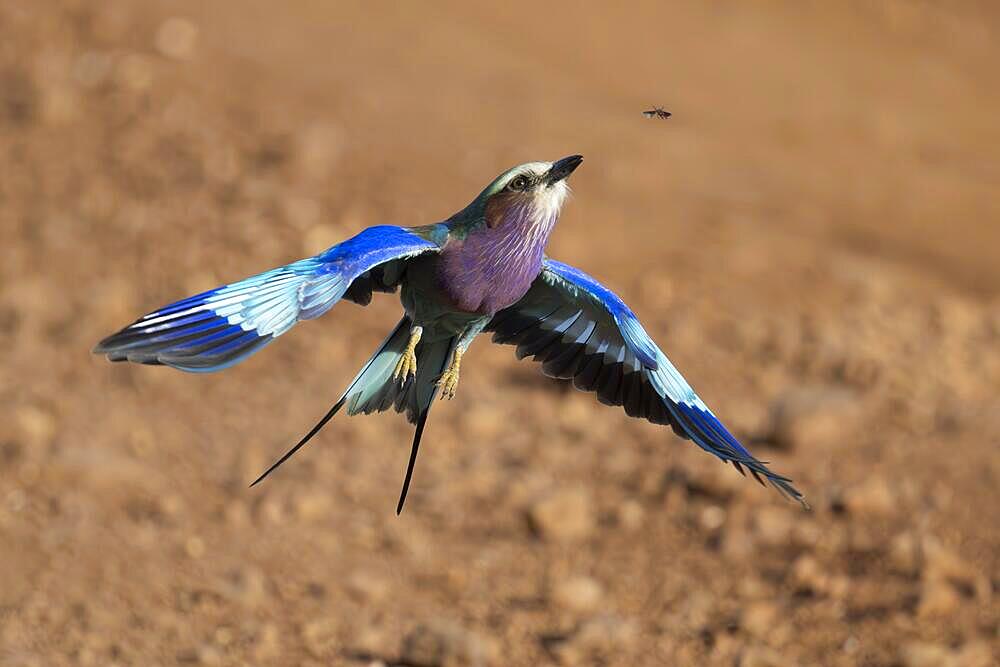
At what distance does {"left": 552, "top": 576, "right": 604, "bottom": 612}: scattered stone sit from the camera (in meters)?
A: 8.02

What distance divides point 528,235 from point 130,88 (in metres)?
7.88

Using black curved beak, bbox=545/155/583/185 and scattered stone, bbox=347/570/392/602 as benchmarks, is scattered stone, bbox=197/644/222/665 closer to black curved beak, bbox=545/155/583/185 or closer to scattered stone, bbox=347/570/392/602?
scattered stone, bbox=347/570/392/602

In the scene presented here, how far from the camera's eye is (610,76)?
13.6m

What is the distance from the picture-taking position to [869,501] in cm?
883

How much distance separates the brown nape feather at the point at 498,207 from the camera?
5.18m

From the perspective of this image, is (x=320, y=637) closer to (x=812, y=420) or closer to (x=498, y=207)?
(x=498, y=207)

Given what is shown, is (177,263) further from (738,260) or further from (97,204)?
(738,260)

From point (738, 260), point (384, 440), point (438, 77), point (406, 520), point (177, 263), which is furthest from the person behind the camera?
point (438, 77)

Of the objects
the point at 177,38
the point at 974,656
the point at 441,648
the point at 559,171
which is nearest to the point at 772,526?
the point at 974,656

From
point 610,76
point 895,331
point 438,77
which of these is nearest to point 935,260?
point 895,331

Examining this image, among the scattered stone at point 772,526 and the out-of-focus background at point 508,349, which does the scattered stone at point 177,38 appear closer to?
the out-of-focus background at point 508,349

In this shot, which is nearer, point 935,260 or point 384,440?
point 384,440

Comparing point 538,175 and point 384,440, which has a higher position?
point 538,175

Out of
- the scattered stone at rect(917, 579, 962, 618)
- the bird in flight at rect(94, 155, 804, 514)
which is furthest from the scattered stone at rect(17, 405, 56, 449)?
the scattered stone at rect(917, 579, 962, 618)
